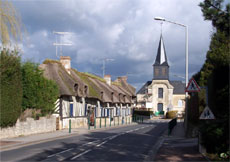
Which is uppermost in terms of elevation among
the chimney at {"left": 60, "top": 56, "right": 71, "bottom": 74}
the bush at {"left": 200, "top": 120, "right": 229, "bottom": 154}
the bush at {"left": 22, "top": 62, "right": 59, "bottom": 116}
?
the chimney at {"left": 60, "top": 56, "right": 71, "bottom": 74}

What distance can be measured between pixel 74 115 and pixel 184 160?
23.5 meters

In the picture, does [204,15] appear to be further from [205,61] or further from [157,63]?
[157,63]

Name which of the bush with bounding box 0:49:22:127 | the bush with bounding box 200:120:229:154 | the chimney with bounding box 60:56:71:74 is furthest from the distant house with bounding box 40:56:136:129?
the bush with bounding box 200:120:229:154

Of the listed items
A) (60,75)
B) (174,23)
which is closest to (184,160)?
(174,23)

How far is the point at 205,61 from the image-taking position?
24.4 m

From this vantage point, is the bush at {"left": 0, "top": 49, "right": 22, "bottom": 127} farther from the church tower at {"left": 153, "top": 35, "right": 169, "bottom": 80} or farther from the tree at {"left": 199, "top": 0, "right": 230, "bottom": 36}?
the church tower at {"left": 153, "top": 35, "right": 169, "bottom": 80}

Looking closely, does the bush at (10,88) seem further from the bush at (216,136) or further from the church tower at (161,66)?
the church tower at (161,66)

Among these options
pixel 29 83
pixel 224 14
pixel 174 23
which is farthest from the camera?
pixel 29 83

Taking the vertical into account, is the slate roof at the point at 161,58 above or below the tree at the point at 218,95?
above

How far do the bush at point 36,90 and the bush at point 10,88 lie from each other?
1955 millimetres

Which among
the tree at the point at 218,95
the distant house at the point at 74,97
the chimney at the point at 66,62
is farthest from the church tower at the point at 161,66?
the tree at the point at 218,95

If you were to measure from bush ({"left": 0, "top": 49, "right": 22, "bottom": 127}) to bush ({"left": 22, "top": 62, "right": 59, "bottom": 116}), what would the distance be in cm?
196

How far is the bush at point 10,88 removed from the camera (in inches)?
764

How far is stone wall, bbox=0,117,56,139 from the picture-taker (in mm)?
20719
